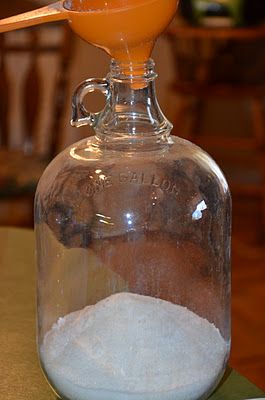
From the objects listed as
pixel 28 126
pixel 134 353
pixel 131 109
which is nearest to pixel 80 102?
pixel 131 109

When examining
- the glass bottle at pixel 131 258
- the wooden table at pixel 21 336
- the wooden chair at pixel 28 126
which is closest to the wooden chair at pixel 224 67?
the wooden chair at pixel 28 126

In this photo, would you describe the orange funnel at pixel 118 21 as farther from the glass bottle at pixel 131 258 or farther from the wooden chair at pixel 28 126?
the wooden chair at pixel 28 126

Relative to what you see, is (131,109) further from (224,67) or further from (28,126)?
(224,67)

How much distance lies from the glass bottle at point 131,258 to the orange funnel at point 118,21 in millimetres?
16

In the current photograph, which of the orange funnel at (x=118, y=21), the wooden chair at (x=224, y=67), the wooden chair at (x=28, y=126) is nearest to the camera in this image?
the orange funnel at (x=118, y=21)

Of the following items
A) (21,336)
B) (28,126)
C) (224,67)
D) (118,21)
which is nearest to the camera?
(118,21)

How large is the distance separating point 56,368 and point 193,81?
2.06m

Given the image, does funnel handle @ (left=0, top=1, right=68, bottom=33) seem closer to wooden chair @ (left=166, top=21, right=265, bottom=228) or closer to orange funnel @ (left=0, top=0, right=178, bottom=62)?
orange funnel @ (left=0, top=0, right=178, bottom=62)

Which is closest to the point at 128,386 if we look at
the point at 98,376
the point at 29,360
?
the point at 98,376

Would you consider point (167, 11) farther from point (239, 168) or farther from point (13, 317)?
point (239, 168)

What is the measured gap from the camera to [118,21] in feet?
2.14

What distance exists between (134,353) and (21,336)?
18 centimetres

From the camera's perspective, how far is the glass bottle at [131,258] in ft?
2.23

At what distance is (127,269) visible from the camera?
2.33 ft
